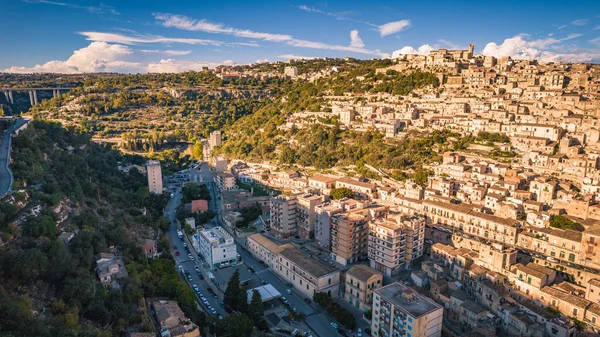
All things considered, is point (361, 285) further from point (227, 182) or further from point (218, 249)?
point (227, 182)

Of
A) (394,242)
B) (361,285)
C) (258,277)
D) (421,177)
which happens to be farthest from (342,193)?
(361,285)

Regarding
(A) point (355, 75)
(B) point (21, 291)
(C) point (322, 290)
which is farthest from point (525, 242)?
(A) point (355, 75)

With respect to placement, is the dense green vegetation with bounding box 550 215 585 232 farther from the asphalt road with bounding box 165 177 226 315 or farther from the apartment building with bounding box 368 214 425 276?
the asphalt road with bounding box 165 177 226 315

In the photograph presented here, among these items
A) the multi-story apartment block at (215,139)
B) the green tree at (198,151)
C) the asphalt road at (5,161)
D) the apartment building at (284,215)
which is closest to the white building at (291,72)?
the multi-story apartment block at (215,139)

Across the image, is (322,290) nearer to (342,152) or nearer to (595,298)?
(595,298)

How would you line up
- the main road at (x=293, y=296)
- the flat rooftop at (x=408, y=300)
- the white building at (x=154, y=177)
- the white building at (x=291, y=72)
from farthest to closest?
the white building at (x=291, y=72), the white building at (x=154, y=177), the main road at (x=293, y=296), the flat rooftop at (x=408, y=300)

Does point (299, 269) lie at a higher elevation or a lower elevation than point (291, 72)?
lower

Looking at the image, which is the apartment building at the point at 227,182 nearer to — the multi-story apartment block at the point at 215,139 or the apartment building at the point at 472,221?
the multi-story apartment block at the point at 215,139
